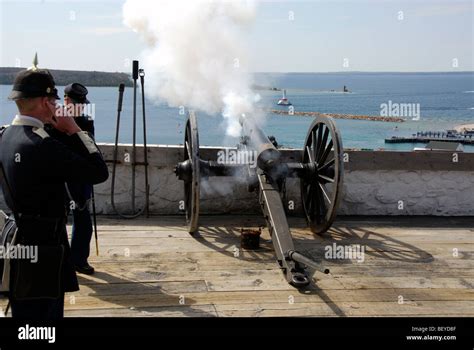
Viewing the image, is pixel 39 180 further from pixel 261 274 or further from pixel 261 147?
pixel 261 147

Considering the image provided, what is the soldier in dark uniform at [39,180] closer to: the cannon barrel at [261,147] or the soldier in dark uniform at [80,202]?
the soldier in dark uniform at [80,202]

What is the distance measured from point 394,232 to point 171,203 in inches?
107

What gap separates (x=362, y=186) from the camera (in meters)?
7.55

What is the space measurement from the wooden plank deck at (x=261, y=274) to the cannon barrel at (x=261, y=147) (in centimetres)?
82

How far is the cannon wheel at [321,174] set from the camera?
5.98m

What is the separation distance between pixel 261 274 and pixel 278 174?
A: 1410 mm

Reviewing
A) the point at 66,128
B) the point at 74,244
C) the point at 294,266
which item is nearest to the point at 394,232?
the point at 294,266

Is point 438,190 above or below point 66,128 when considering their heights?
below

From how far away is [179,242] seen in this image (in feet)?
20.0

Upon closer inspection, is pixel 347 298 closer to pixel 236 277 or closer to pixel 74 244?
pixel 236 277

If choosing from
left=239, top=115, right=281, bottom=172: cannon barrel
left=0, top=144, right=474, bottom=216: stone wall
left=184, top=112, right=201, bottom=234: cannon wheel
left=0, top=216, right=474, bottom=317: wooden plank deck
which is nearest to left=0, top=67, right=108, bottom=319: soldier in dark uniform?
left=0, top=216, right=474, bottom=317: wooden plank deck

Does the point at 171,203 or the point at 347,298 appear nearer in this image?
the point at 347,298

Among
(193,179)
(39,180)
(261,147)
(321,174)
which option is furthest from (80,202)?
(321,174)

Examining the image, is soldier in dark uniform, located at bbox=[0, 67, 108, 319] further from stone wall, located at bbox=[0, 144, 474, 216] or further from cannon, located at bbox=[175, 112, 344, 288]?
stone wall, located at bbox=[0, 144, 474, 216]
